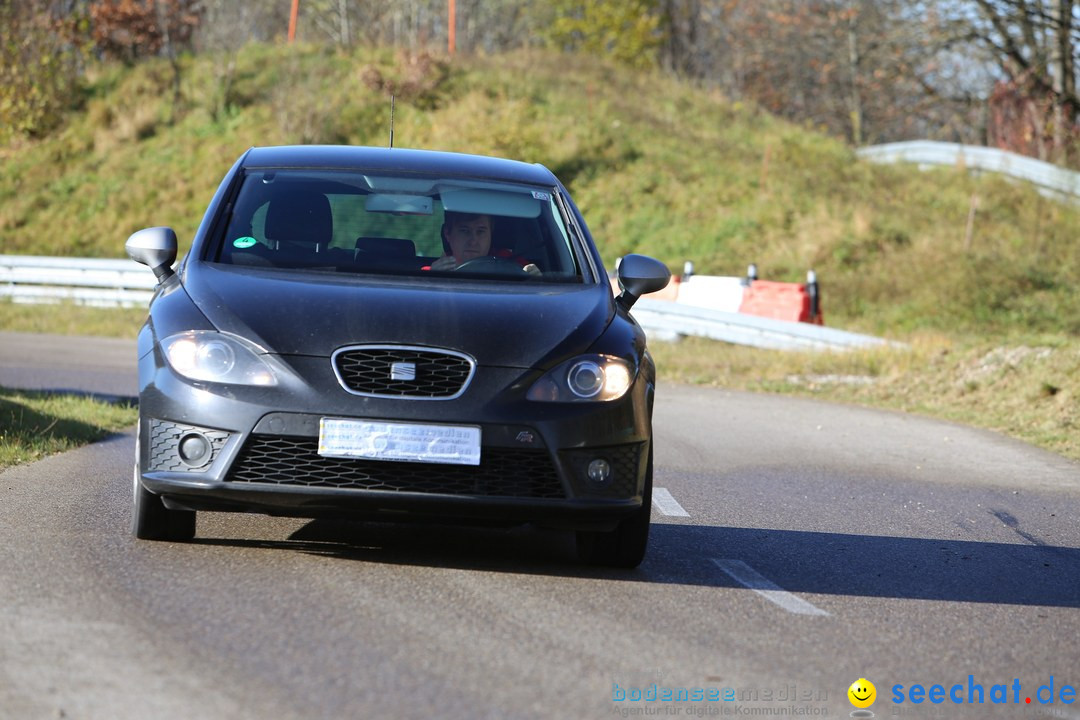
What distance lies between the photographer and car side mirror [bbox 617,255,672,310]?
7.10 metres

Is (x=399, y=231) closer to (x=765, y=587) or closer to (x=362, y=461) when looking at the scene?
(x=362, y=461)

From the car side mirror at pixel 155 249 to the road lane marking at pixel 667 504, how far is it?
2.85m

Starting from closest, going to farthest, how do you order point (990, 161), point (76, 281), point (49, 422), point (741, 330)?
1. point (49, 422)
2. point (741, 330)
3. point (76, 281)
4. point (990, 161)

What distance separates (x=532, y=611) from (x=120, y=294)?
20.9 meters

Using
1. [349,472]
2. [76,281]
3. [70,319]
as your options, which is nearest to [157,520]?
[349,472]

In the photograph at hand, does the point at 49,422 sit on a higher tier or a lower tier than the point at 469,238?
lower

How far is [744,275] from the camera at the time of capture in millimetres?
28922

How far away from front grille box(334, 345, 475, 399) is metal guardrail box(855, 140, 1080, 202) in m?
28.1

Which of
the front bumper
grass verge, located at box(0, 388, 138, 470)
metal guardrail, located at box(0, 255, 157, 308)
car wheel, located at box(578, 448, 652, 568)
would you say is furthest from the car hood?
metal guardrail, located at box(0, 255, 157, 308)

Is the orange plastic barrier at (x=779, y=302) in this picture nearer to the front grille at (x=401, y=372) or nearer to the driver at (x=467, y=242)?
the driver at (x=467, y=242)

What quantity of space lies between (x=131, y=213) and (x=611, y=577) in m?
30.6

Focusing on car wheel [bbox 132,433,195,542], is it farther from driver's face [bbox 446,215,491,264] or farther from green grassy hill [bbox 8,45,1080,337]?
green grassy hill [bbox 8,45,1080,337]

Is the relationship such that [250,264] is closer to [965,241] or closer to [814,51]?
[965,241]

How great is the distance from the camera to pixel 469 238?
7078 millimetres
